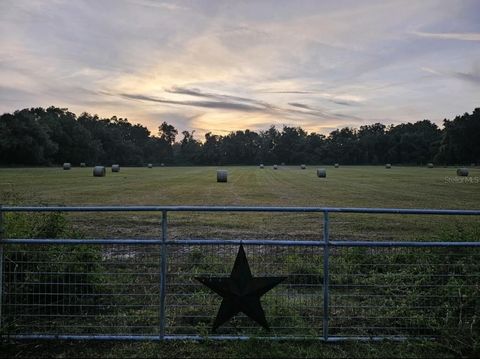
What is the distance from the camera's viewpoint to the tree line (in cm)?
8869

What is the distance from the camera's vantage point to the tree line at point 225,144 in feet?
A: 291

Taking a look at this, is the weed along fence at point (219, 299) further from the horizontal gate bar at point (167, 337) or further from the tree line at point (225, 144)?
the tree line at point (225, 144)

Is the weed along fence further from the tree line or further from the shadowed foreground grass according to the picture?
the tree line

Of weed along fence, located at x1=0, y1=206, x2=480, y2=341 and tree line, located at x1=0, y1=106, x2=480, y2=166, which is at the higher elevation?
tree line, located at x1=0, y1=106, x2=480, y2=166

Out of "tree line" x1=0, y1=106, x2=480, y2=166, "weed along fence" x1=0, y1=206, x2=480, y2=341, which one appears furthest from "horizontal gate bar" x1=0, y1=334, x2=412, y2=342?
"tree line" x1=0, y1=106, x2=480, y2=166

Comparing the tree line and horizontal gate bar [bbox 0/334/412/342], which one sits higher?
the tree line

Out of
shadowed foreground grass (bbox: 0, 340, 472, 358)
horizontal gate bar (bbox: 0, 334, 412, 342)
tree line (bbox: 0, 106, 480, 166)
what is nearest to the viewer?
shadowed foreground grass (bbox: 0, 340, 472, 358)

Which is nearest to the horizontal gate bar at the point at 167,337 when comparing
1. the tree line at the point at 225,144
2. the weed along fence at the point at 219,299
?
the weed along fence at the point at 219,299

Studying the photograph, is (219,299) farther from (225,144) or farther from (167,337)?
(225,144)

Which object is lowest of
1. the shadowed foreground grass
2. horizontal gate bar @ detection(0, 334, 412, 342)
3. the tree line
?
the shadowed foreground grass

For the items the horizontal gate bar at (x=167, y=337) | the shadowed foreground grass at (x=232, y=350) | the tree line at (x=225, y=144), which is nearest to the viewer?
the shadowed foreground grass at (x=232, y=350)

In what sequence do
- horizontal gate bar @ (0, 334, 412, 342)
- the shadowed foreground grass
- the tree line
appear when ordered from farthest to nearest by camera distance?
the tree line → horizontal gate bar @ (0, 334, 412, 342) → the shadowed foreground grass

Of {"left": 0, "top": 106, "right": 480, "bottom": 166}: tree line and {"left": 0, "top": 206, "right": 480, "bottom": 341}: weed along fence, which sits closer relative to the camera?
{"left": 0, "top": 206, "right": 480, "bottom": 341}: weed along fence

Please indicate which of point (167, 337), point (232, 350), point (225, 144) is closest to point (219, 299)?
point (167, 337)
